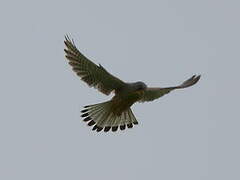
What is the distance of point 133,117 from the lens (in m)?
22.2

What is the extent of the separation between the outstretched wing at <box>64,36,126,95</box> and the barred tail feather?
55cm

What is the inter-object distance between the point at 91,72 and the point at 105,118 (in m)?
1.39

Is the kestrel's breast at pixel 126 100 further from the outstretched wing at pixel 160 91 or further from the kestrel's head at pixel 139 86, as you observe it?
the outstretched wing at pixel 160 91

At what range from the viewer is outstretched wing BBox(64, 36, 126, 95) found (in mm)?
20797

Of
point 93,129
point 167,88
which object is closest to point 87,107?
point 93,129

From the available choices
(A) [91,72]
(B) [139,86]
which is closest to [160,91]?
(B) [139,86]

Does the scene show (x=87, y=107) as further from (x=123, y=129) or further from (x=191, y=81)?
(x=191, y=81)

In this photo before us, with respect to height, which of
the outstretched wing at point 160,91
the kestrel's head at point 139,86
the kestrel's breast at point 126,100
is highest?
the outstretched wing at point 160,91

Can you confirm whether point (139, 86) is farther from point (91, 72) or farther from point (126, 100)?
point (91, 72)

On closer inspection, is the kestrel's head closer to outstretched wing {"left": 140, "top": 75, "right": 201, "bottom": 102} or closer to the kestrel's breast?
the kestrel's breast

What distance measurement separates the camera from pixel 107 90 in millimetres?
21281

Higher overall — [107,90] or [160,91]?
[160,91]

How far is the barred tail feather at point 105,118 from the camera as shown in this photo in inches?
858

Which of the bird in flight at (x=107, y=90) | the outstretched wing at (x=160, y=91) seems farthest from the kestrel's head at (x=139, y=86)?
the outstretched wing at (x=160, y=91)
